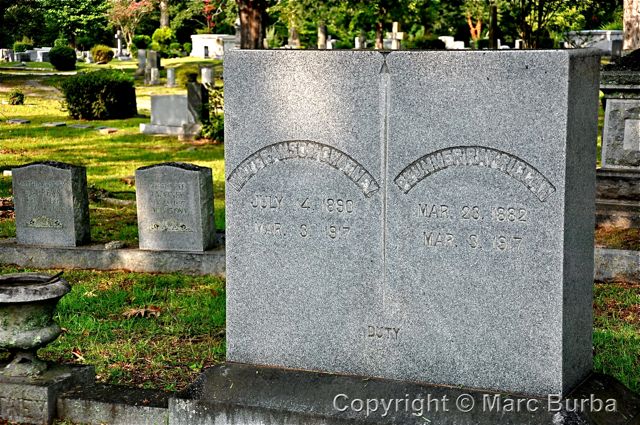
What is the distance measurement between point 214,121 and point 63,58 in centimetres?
2340

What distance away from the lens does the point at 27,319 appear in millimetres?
5973

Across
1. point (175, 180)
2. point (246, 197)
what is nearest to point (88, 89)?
point (175, 180)

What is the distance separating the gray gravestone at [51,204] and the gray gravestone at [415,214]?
16.5 feet

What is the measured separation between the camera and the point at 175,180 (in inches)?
393

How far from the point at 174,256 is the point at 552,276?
221 inches

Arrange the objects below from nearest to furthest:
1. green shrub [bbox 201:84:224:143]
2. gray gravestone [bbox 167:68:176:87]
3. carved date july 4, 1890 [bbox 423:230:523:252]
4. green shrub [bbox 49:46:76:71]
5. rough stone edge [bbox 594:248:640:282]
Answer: carved date july 4, 1890 [bbox 423:230:523:252] < rough stone edge [bbox 594:248:640:282] < green shrub [bbox 201:84:224:143] < gray gravestone [bbox 167:68:176:87] < green shrub [bbox 49:46:76:71]

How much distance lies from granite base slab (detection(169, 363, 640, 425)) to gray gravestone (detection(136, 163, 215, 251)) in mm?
4468

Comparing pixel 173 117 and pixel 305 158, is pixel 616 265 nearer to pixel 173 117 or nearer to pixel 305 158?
pixel 305 158

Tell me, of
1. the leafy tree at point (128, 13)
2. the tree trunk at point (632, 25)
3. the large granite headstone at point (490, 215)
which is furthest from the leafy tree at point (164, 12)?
the large granite headstone at point (490, 215)

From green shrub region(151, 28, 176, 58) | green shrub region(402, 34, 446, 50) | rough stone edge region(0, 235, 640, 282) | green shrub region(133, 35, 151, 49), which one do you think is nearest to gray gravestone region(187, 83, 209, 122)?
rough stone edge region(0, 235, 640, 282)

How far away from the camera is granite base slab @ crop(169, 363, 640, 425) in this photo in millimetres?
4996

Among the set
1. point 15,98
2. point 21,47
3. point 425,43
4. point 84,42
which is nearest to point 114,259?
point 15,98

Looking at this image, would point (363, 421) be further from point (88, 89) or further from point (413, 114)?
point (88, 89)

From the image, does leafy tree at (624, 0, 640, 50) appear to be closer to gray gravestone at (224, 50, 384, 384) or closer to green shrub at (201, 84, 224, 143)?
green shrub at (201, 84, 224, 143)
